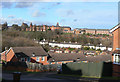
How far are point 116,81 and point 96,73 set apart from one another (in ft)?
15.7

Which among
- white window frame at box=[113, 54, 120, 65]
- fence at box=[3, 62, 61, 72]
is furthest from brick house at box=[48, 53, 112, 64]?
white window frame at box=[113, 54, 120, 65]

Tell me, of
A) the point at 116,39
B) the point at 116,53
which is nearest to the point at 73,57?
the point at 116,39

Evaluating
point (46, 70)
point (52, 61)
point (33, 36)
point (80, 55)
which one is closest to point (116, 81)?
point (46, 70)

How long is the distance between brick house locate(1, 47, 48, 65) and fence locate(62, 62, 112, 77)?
17002mm

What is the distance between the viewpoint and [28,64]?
30.3 m

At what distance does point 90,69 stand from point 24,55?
887 inches

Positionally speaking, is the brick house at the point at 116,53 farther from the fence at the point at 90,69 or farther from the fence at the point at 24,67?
the fence at the point at 24,67

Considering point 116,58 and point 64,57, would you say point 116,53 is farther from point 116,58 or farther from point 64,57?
point 64,57

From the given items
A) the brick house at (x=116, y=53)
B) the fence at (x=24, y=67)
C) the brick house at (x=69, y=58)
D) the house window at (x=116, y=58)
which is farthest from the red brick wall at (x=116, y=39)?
the brick house at (x=69, y=58)

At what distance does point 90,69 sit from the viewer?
21000 millimetres

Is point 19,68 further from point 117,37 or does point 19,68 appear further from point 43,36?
point 43,36

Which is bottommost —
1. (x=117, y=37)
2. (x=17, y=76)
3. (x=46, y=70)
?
(x=46, y=70)

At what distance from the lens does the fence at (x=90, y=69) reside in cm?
1918

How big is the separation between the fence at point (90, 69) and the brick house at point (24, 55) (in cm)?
1700
